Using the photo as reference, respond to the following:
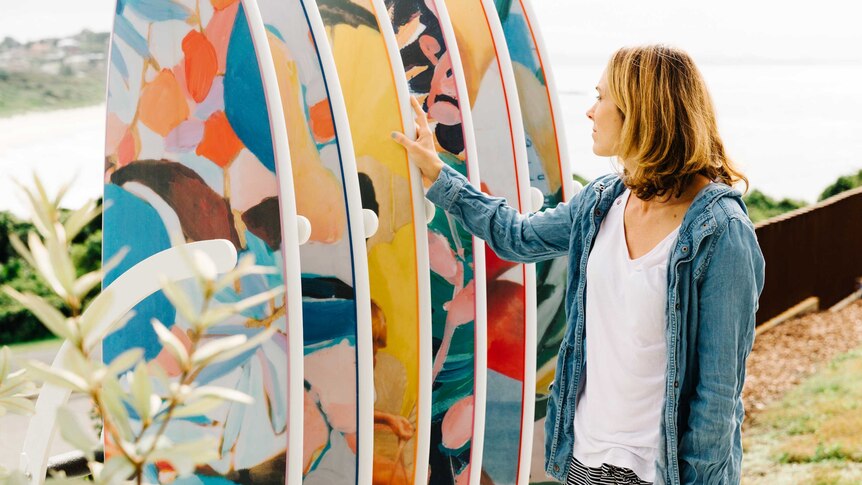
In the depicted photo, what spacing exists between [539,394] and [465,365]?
35cm

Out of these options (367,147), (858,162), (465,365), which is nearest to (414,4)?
(367,147)

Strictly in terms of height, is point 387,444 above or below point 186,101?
below

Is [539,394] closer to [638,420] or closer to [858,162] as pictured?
[638,420]

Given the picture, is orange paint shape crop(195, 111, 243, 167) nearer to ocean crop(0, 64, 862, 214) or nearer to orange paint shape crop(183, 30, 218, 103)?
orange paint shape crop(183, 30, 218, 103)

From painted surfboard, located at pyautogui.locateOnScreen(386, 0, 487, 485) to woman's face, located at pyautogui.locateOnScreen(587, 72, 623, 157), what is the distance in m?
0.34

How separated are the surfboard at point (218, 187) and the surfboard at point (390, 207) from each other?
27 centimetres

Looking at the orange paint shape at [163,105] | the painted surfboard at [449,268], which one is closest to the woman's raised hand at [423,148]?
the painted surfboard at [449,268]

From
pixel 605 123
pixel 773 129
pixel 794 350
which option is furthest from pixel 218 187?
pixel 773 129

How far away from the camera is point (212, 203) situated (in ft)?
4.67

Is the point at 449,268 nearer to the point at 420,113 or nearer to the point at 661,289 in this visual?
the point at 420,113

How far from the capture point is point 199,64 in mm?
1427

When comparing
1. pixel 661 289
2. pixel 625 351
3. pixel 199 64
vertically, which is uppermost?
pixel 199 64

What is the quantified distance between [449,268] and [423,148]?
283mm

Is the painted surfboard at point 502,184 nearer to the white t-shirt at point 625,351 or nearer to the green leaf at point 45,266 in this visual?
the white t-shirt at point 625,351
